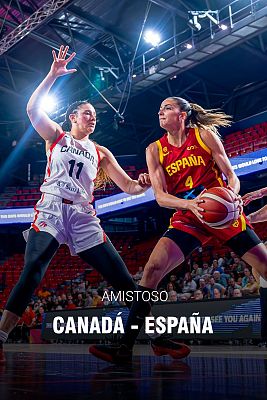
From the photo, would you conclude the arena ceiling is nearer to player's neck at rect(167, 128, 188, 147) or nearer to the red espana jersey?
player's neck at rect(167, 128, 188, 147)

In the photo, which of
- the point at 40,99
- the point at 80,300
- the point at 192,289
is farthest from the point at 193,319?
the point at 40,99

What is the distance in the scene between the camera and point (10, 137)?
22.5 metres

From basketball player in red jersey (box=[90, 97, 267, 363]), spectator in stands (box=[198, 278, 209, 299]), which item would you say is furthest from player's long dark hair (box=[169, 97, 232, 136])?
spectator in stands (box=[198, 278, 209, 299])

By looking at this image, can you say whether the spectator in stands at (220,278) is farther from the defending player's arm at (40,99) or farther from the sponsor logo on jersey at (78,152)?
the defending player's arm at (40,99)

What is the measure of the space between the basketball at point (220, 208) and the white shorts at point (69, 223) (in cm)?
91

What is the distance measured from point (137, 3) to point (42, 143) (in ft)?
30.1

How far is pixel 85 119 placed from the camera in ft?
14.9

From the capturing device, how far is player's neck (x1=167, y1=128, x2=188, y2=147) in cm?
429

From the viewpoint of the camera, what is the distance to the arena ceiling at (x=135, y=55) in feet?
47.3

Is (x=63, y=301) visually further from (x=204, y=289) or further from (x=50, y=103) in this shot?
(x=50, y=103)

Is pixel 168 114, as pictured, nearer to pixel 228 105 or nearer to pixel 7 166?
pixel 228 105

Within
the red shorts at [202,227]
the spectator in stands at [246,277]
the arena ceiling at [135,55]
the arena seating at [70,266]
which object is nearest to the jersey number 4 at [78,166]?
the red shorts at [202,227]

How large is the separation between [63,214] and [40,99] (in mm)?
913

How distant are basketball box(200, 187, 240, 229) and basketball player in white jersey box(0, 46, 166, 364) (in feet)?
2.58
